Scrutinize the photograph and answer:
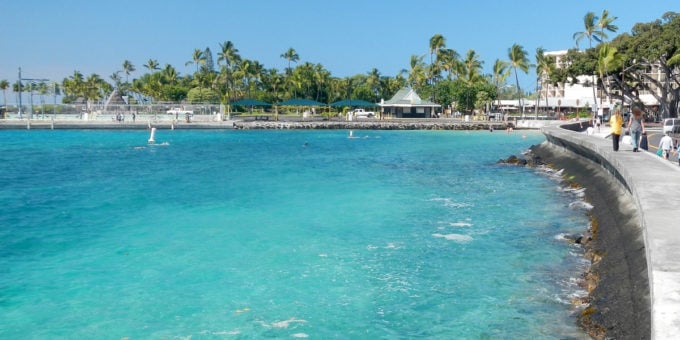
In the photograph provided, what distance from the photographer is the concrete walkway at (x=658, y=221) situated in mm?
7045

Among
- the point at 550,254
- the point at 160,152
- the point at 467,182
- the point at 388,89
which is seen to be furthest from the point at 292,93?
the point at 550,254

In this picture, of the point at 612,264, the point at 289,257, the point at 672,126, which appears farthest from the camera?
the point at 672,126

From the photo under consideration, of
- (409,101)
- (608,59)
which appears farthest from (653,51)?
(409,101)

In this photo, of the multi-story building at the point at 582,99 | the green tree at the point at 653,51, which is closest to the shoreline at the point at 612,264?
the green tree at the point at 653,51

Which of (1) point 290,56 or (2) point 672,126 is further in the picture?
(1) point 290,56

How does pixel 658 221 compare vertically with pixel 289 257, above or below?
above

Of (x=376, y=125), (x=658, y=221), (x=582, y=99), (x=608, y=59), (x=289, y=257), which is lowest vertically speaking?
(x=289, y=257)

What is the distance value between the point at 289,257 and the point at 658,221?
8.92 m

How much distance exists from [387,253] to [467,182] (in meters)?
16.7

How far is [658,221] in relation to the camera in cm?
1102

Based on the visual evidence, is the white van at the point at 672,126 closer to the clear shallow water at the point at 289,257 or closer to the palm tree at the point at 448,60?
the clear shallow water at the point at 289,257

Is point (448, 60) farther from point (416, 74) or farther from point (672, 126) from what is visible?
point (672, 126)

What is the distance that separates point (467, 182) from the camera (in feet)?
105

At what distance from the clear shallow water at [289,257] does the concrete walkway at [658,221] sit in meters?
2.13
